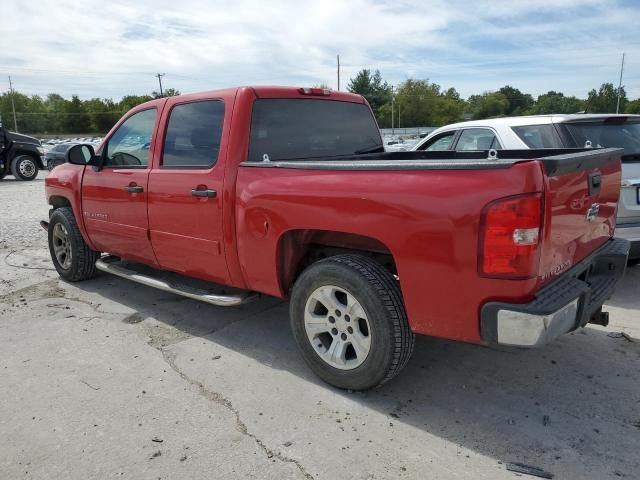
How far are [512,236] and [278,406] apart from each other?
168 cm

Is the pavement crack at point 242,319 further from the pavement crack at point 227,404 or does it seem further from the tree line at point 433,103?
the tree line at point 433,103

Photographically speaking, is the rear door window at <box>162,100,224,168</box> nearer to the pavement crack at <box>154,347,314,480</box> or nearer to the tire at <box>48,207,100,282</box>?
the pavement crack at <box>154,347,314,480</box>

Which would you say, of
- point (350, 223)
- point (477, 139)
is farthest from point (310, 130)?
point (477, 139)

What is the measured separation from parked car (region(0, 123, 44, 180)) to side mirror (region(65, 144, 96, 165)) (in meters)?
15.1

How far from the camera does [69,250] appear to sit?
561 cm

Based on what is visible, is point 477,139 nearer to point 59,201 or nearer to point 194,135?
point 194,135

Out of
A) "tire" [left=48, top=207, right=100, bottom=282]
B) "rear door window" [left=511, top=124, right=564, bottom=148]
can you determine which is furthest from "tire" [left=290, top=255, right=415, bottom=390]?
"tire" [left=48, top=207, right=100, bottom=282]

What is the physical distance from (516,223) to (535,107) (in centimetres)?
11687

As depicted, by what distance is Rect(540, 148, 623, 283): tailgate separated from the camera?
2.52 m

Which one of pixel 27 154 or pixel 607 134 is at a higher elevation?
pixel 607 134


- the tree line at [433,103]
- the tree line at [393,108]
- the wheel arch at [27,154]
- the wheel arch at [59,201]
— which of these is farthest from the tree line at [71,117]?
the wheel arch at [59,201]

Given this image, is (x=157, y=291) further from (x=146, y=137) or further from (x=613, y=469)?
(x=613, y=469)

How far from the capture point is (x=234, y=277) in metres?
3.77

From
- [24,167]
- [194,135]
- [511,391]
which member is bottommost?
[511,391]
